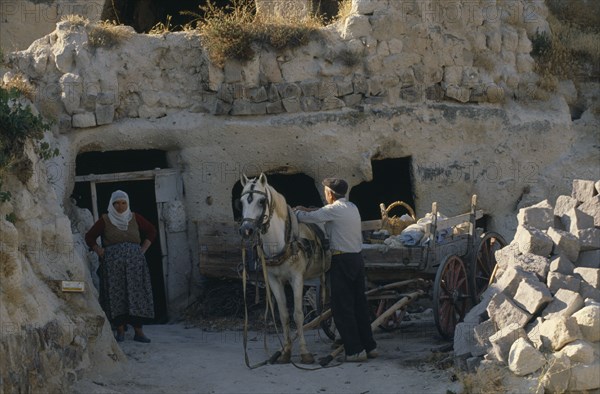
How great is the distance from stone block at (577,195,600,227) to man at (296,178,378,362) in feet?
7.10

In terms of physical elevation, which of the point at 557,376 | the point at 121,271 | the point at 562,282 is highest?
the point at 121,271

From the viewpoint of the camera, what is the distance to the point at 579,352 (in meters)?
9.04

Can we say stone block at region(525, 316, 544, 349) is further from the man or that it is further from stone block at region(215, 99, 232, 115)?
stone block at region(215, 99, 232, 115)

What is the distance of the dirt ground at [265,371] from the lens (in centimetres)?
996

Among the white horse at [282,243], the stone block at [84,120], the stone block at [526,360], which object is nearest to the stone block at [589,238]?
the stone block at [526,360]

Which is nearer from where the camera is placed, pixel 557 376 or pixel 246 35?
pixel 557 376

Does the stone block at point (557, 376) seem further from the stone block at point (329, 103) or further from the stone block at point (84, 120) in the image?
the stone block at point (84, 120)

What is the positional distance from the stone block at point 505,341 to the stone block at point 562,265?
80 cm

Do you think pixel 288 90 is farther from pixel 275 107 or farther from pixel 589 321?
pixel 589 321

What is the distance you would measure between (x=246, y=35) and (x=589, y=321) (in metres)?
6.27

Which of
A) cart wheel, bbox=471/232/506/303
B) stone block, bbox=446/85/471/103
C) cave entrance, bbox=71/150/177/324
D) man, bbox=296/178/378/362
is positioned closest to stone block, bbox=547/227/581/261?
man, bbox=296/178/378/362

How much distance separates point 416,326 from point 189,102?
156 inches

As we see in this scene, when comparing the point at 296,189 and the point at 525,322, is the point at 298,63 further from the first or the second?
the point at 525,322

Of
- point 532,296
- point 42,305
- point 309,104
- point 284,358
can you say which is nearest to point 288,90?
point 309,104
